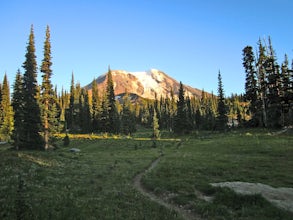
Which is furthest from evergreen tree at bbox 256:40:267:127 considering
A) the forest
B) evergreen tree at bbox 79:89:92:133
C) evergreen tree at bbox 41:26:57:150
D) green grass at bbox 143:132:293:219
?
evergreen tree at bbox 79:89:92:133

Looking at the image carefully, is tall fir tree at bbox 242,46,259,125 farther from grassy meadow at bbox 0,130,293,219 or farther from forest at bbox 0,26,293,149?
grassy meadow at bbox 0,130,293,219

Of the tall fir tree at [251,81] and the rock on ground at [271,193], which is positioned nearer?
the rock on ground at [271,193]

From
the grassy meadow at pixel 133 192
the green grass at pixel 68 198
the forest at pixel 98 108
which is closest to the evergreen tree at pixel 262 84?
the forest at pixel 98 108

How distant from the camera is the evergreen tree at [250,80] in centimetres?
6581

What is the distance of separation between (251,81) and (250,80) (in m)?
0.48

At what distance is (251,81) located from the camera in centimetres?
6656

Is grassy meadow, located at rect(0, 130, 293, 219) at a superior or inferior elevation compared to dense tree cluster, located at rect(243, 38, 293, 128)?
inferior

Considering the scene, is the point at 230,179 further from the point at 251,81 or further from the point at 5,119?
the point at 5,119

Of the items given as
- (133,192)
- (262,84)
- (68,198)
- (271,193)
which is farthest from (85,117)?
(271,193)

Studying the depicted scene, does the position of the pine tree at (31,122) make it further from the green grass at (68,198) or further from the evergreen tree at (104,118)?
the evergreen tree at (104,118)

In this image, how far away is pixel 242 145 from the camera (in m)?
39.8

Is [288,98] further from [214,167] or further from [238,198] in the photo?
[238,198]

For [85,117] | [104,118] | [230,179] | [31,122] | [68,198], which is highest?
[85,117]

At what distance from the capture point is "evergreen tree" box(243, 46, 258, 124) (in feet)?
216
